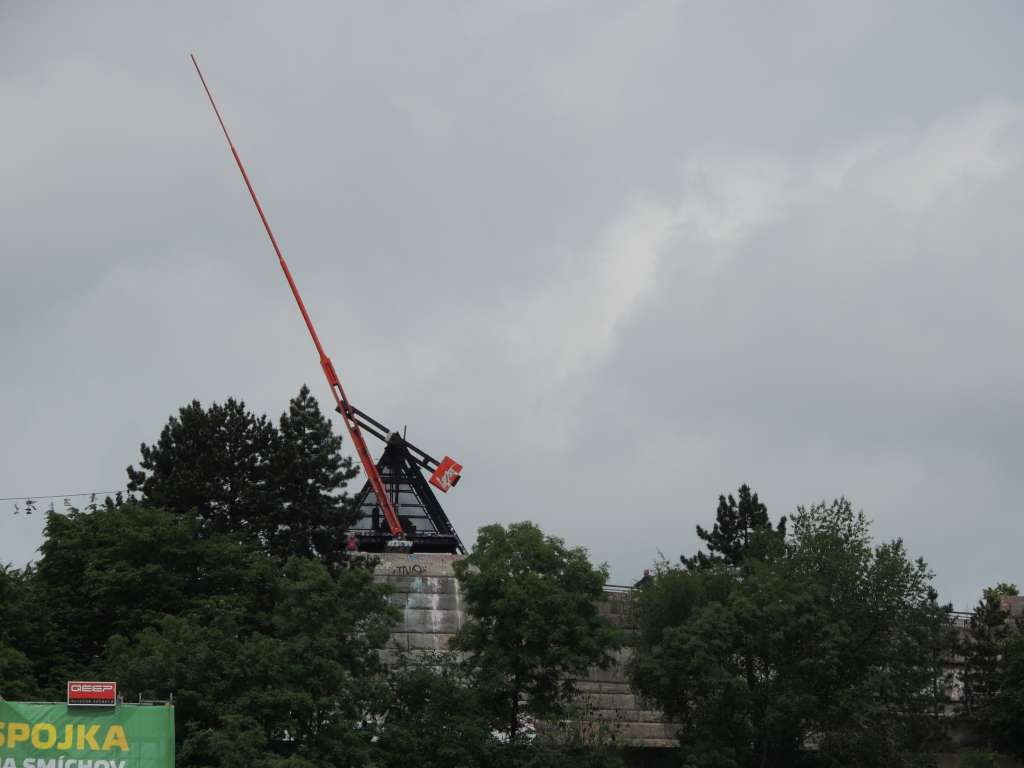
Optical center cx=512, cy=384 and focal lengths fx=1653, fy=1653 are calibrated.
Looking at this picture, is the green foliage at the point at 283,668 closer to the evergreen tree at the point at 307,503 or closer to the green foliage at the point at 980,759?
the evergreen tree at the point at 307,503

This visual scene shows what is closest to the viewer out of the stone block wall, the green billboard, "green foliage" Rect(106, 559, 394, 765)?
the green billboard

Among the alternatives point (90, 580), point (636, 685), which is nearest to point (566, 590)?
point (636, 685)

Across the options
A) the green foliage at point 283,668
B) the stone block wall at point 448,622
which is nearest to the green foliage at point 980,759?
the stone block wall at point 448,622

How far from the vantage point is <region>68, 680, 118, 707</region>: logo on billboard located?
40406 millimetres

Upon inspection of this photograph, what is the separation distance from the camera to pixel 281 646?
1784 inches

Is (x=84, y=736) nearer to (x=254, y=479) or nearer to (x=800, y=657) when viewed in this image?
(x=254, y=479)

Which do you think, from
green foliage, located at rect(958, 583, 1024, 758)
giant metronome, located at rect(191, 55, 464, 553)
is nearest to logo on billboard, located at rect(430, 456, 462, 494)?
giant metronome, located at rect(191, 55, 464, 553)

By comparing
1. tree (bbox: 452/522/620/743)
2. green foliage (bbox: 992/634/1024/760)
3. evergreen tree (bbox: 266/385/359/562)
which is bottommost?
green foliage (bbox: 992/634/1024/760)

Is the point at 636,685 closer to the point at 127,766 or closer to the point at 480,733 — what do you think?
the point at 480,733

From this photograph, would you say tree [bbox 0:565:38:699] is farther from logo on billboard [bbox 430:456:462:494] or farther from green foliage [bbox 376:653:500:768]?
logo on billboard [bbox 430:456:462:494]

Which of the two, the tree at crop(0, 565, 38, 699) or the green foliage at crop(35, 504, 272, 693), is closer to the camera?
the tree at crop(0, 565, 38, 699)

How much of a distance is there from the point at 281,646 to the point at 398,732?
162 inches

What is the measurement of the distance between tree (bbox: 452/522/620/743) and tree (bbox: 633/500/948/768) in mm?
3697

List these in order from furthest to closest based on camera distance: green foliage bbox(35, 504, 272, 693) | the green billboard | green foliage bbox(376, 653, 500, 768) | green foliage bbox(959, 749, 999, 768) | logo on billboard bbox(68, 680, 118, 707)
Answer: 1. green foliage bbox(959, 749, 999, 768)
2. green foliage bbox(35, 504, 272, 693)
3. green foliage bbox(376, 653, 500, 768)
4. logo on billboard bbox(68, 680, 118, 707)
5. the green billboard
